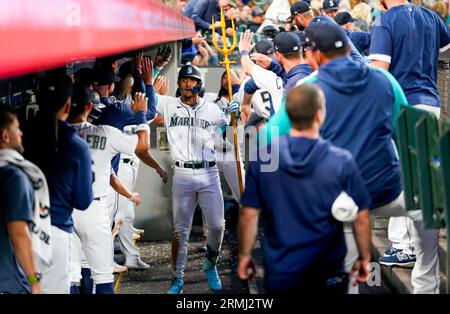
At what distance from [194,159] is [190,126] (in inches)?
12.1

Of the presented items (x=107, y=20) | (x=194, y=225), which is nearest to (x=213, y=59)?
(x=194, y=225)

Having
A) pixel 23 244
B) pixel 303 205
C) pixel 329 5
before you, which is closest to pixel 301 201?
pixel 303 205

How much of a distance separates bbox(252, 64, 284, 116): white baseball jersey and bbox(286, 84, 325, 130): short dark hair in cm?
355

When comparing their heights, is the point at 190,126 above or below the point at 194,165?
above

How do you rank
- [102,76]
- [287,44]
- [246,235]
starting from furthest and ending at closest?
[287,44]
[102,76]
[246,235]

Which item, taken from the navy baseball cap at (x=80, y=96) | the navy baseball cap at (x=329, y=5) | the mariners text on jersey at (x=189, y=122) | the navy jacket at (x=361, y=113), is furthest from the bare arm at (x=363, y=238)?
the navy baseball cap at (x=329, y=5)

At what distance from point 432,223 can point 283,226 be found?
79cm

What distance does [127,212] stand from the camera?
420 inches

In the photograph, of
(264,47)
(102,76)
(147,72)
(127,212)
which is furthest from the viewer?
(264,47)

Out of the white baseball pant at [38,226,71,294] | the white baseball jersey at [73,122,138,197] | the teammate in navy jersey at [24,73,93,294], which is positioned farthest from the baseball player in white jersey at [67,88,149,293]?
the teammate in navy jersey at [24,73,93,294]

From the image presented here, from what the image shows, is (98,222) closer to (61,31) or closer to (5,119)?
(5,119)

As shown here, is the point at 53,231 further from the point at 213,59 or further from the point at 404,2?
the point at 213,59

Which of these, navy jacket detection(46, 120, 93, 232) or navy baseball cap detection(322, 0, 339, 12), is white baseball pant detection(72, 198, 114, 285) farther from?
navy baseball cap detection(322, 0, 339, 12)

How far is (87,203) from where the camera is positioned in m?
6.25
